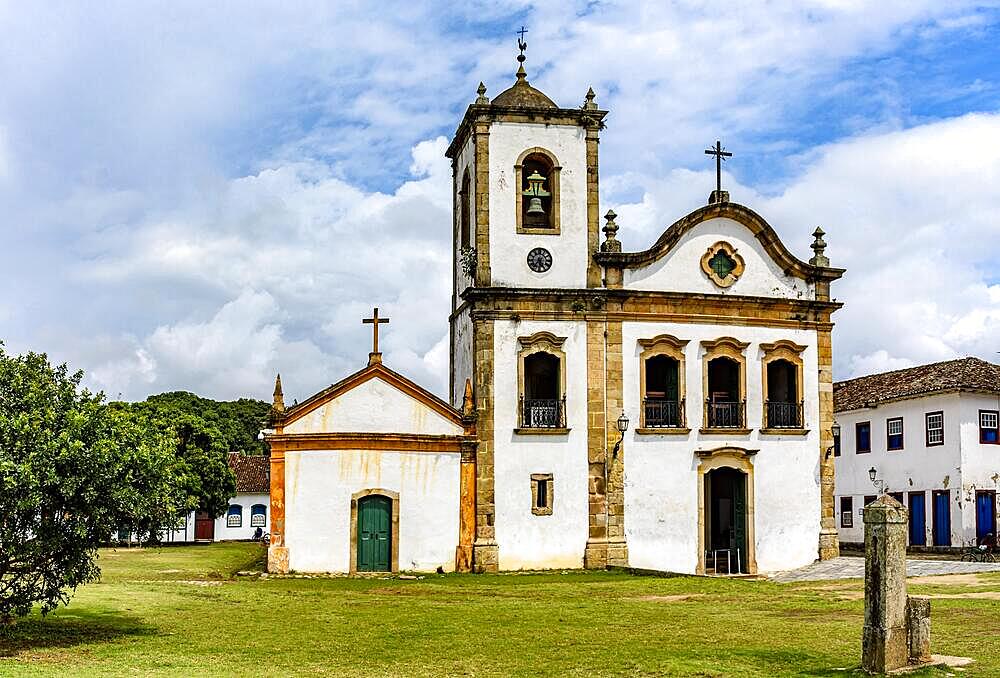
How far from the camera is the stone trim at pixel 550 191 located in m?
27.4

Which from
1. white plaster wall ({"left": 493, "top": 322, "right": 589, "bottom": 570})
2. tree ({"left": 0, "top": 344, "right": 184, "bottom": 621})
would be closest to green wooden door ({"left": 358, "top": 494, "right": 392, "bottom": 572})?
white plaster wall ({"left": 493, "top": 322, "right": 589, "bottom": 570})

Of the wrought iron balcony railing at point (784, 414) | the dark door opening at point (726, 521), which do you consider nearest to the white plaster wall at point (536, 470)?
the dark door opening at point (726, 521)

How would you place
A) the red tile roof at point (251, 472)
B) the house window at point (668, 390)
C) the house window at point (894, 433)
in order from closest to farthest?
the house window at point (668, 390) → the house window at point (894, 433) → the red tile roof at point (251, 472)

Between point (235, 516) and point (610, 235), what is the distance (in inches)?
1331

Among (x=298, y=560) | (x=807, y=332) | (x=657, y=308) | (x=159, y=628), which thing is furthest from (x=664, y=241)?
(x=159, y=628)

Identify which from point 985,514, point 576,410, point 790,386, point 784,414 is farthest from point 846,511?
point 576,410

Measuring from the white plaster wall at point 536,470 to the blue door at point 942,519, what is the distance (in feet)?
43.5

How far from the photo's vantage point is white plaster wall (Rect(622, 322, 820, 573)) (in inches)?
1063

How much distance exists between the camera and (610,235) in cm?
2772

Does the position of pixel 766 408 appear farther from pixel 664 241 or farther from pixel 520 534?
pixel 520 534

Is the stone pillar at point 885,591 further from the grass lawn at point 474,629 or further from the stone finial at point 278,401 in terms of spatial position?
the stone finial at point 278,401

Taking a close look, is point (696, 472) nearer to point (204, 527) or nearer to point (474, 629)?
point (474, 629)

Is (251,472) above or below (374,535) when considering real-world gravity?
above

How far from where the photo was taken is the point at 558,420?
88.2ft
